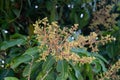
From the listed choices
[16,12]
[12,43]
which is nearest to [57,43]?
[12,43]

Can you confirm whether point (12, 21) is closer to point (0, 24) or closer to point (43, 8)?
point (0, 24)

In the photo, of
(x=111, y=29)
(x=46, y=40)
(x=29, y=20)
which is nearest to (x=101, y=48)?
(x=111, y=29)

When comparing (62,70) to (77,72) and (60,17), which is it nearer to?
(77,72)

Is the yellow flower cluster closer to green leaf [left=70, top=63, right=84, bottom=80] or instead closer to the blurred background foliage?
green leaf [left=70, top=63, right=84, bottom=80]

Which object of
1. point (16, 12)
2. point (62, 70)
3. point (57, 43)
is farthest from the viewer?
point (16, 12)

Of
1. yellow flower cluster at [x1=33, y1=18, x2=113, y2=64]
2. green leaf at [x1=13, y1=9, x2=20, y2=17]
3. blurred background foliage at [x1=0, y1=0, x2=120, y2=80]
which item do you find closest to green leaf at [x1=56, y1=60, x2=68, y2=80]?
yellow flower cluster at [x1=33, y1=18, x2=113, y2=64]

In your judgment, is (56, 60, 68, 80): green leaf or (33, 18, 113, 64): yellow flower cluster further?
(56, 60, 68, 80): green leaf

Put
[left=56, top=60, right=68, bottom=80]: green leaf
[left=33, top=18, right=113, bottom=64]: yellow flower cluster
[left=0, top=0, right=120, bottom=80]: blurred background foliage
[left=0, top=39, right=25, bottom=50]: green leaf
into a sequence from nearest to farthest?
[left=33, top=18, right=113, bottom=64]: yellow flower cluster
[left=56, top=60, right=68, bottom=80]: green leaf
[left=0, top=39, right=25, bottom=50]: green leaf
[left=0, top=0, right=120, bottom=80]: blurred background foliage

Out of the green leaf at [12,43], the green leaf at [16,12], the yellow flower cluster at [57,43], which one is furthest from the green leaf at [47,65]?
the green leaf at [16,12]
